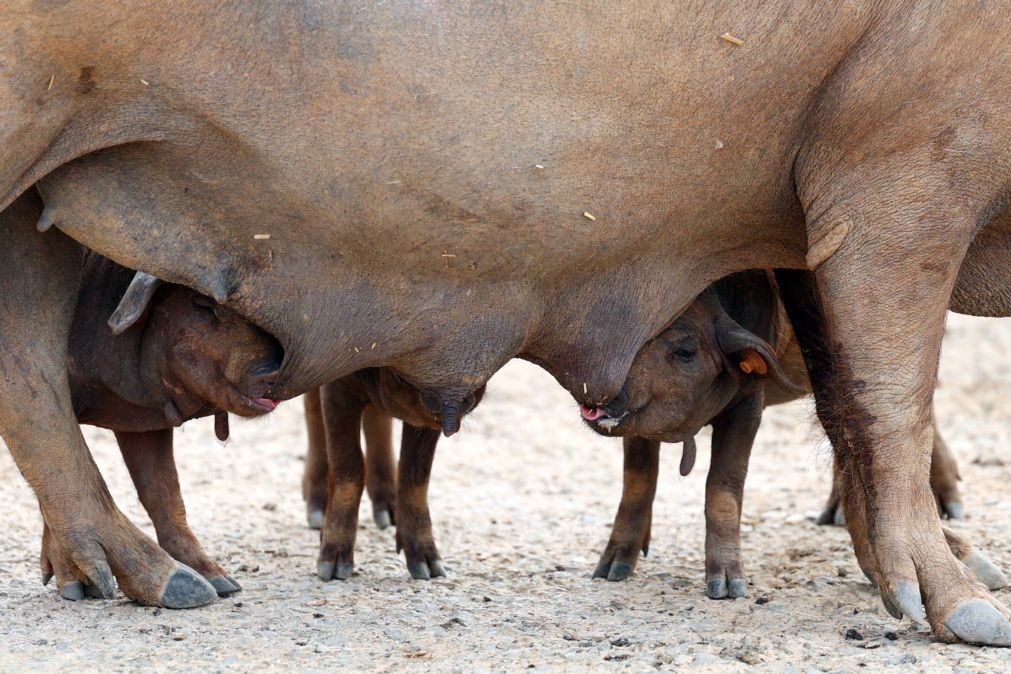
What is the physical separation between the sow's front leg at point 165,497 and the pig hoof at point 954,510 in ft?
11.1

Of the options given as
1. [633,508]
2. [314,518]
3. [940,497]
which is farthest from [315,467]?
[940,497]

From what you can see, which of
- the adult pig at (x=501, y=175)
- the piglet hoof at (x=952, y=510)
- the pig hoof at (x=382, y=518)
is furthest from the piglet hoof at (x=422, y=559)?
the piglet hoof at (x=952, y=510)

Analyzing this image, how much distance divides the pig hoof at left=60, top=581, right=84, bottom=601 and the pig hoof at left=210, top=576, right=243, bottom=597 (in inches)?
18.9

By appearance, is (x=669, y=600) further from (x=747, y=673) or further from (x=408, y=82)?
(x=408, y=82)

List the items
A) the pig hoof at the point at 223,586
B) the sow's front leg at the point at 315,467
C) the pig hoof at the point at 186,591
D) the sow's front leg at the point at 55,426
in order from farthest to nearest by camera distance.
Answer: the sow's front leg at the point at 315,467, the pig hoof at the point at 223,586, the pig hoof at the point at 186,591, the sow's front leg at the point at 55,426

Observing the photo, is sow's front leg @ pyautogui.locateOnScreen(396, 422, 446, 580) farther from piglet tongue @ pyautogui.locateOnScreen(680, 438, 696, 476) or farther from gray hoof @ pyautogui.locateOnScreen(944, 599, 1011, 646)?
gray hoof @ pyautogui.locateOnScreen(944, 599, 1011, 646)

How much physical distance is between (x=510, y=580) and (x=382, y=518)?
1327mm

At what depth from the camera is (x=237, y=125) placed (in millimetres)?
4641

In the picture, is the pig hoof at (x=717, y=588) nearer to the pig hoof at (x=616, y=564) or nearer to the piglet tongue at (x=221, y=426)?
the pig hoof at (x=616, y=564)

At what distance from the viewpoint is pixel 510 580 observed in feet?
20.2

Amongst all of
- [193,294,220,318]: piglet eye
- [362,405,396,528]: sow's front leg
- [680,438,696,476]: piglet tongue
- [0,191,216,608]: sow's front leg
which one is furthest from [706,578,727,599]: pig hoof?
[193,294,220,318]: piglet eye

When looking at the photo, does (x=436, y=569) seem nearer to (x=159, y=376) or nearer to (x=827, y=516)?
(x=159, y=376)

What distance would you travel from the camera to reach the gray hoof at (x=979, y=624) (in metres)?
4.71

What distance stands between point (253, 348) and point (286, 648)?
1.07m
